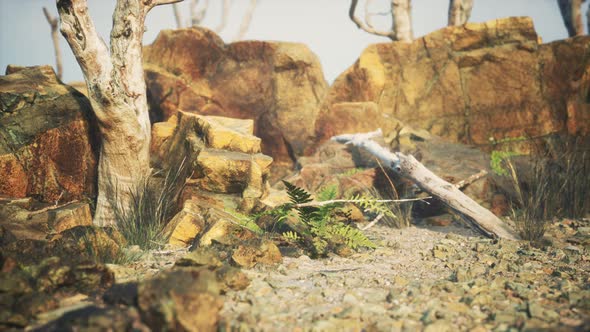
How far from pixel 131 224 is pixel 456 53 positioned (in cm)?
826

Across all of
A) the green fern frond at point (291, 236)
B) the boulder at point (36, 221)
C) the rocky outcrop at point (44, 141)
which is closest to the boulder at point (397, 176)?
the green fern frond at point (291, 236)

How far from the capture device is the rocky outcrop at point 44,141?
479 centimetres

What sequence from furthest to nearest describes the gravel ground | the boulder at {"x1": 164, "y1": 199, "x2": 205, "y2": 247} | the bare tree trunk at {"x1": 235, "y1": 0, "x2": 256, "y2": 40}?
1. the bare tree trunk at {"x1": 235, "y1": 0, "x2": 256, "y2": 40}
2. the boulder at {"x1": 164, "y1": 199, "x2": 205, "y2": 247}
3. the gravel ground

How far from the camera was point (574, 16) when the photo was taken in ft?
42.5

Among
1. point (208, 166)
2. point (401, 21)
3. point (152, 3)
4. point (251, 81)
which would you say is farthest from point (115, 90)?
point (401, 21)

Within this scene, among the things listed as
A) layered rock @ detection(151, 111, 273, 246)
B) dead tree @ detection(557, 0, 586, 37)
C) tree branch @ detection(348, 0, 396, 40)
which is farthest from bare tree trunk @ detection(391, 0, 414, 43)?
layered rock @ detection(151, 111, 273, 246)

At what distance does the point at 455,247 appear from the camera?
474 cm

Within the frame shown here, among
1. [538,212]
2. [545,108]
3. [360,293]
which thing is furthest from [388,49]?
[360,293]

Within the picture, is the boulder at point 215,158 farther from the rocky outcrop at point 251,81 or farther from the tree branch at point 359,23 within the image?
the tree branch at point 359,23

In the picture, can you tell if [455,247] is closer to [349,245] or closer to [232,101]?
[349,245]

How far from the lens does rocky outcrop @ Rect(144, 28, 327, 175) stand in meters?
9.86

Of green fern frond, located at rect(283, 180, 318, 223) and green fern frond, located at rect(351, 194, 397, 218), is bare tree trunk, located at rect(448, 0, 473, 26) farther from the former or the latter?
green fern frond, located at rect(283, 180, 318, 223)

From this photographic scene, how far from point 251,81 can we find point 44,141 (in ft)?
18.9

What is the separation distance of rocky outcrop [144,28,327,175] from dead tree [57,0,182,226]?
14.0 ft
